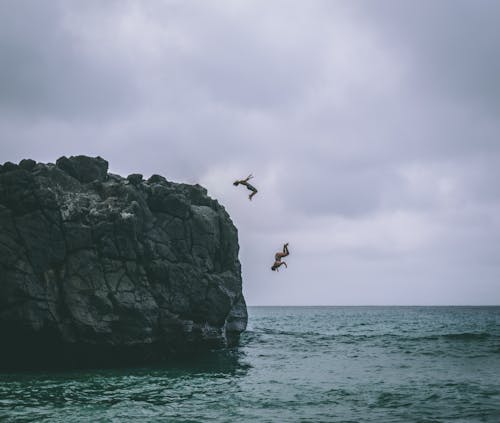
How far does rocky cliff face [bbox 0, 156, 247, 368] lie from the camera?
2961 cm

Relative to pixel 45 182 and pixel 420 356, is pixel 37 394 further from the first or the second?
pixel 420 356

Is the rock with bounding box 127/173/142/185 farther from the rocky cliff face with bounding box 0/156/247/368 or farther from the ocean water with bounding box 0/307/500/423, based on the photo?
the ocean water with bounding box 0/307/500/423

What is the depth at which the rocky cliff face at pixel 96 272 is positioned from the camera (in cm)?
2961

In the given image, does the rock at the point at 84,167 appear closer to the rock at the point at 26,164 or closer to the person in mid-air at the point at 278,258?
the rock at the point at 26,164

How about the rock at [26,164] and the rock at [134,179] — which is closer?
the rock at [26,164]

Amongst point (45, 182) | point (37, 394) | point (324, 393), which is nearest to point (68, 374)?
point (37, 394)

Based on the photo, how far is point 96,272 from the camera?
3111 centimetres

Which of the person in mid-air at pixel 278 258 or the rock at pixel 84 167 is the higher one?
the rock at pixel 84 167

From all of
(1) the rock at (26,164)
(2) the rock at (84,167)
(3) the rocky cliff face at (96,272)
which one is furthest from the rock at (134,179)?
(1) the rock at (26,164)

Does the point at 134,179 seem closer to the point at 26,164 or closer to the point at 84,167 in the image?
the point at 84,167

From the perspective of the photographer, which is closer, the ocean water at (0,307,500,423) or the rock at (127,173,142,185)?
the ocean water at (0,307,500,423)

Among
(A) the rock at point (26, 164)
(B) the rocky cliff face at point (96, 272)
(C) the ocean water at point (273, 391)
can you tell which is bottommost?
(C) the ocean water at point (273, 391)

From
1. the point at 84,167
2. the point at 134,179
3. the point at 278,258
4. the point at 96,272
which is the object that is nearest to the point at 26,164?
the point at 84,167

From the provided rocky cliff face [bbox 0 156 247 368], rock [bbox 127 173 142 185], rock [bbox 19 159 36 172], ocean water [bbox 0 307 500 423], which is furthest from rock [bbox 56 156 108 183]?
ocean water [bbox 0 307 500 423]
